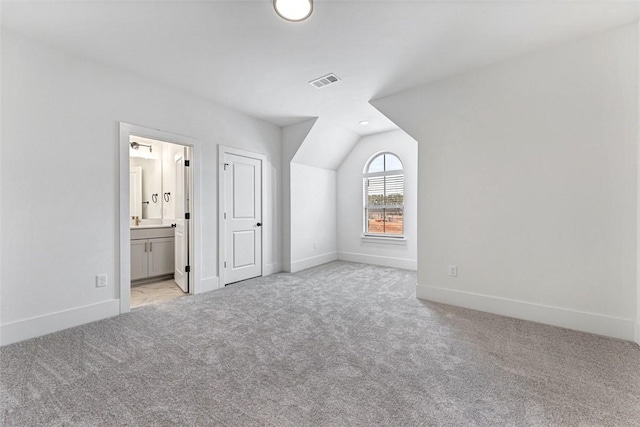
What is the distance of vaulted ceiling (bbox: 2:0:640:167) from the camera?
2104mm

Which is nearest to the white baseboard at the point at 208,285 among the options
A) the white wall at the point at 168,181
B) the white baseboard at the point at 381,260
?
the white wall at the point at 168,181

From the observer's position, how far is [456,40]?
249 centimetres

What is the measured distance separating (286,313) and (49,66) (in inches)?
132

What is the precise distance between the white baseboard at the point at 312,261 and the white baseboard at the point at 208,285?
4.73ft

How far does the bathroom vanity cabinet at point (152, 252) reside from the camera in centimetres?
422

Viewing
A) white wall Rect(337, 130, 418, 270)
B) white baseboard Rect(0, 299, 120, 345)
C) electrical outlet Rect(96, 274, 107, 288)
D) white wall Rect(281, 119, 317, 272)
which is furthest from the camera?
white wall Rect(337, 130, 418, 270)

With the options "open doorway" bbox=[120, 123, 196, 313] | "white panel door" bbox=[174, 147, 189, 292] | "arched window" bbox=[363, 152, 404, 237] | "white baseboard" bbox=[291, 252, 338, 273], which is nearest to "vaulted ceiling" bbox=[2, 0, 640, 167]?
"open doorway" bbox=[120, 123, 196, 313]

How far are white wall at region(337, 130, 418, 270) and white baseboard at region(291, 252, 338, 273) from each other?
0.79ft

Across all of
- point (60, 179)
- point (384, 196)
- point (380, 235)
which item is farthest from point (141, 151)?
point (380, 235)

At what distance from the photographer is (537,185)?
9.08ft

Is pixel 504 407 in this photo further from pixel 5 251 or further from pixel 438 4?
pixel 5 251

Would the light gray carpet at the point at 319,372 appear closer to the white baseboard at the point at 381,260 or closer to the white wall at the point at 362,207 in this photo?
the white baseboard at the point at 381,260

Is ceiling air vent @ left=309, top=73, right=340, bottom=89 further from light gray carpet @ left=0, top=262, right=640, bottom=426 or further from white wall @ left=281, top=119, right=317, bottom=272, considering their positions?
light gray carpet @ left=0, top=262, right=640, bottom=426

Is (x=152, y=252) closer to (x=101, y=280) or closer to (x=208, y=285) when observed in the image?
(x=208, y=285)
